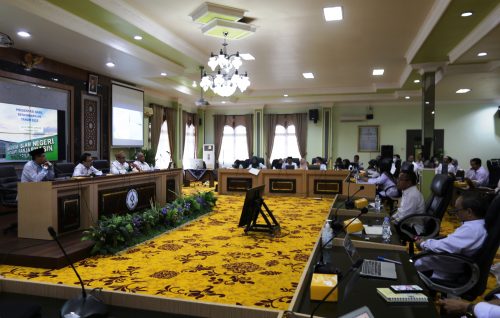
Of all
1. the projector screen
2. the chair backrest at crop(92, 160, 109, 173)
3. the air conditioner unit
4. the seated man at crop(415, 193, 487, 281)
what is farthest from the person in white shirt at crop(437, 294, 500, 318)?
the air conditioner unit

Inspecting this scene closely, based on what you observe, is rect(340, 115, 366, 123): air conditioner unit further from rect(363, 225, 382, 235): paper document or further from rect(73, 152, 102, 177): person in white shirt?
rect(363, 225, 382, 235): paper document

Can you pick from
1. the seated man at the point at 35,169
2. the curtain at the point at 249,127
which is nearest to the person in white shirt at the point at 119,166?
the seated man at the point at 35,169

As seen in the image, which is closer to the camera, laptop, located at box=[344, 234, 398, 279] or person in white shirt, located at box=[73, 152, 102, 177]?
laptop, located at box=[344, 234, 398, 279]

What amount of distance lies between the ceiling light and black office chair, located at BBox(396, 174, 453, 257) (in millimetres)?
2873

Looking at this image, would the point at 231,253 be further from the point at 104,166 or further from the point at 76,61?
the point at 76,61

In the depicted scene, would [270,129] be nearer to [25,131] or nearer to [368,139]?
[368,139]

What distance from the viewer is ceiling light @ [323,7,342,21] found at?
5.24 meters

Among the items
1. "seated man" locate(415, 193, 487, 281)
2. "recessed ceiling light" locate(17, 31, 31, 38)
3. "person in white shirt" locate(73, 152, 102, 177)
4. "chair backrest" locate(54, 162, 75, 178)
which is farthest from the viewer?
"chair backrest" locate(54, 162, 75, 178)

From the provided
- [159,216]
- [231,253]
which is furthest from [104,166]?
[231,253]

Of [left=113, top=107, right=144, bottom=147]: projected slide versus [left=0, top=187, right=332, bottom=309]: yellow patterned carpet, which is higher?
[left=113, top=107, right=144, bottom=147]: projected slide

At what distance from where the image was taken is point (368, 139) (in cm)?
1333

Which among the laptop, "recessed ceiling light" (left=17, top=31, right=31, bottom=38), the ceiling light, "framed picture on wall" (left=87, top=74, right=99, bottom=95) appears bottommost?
the laptop

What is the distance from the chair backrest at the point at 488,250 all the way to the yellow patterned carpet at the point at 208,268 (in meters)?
1.39

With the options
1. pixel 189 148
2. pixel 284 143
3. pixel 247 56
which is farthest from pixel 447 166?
pixel 189 148
